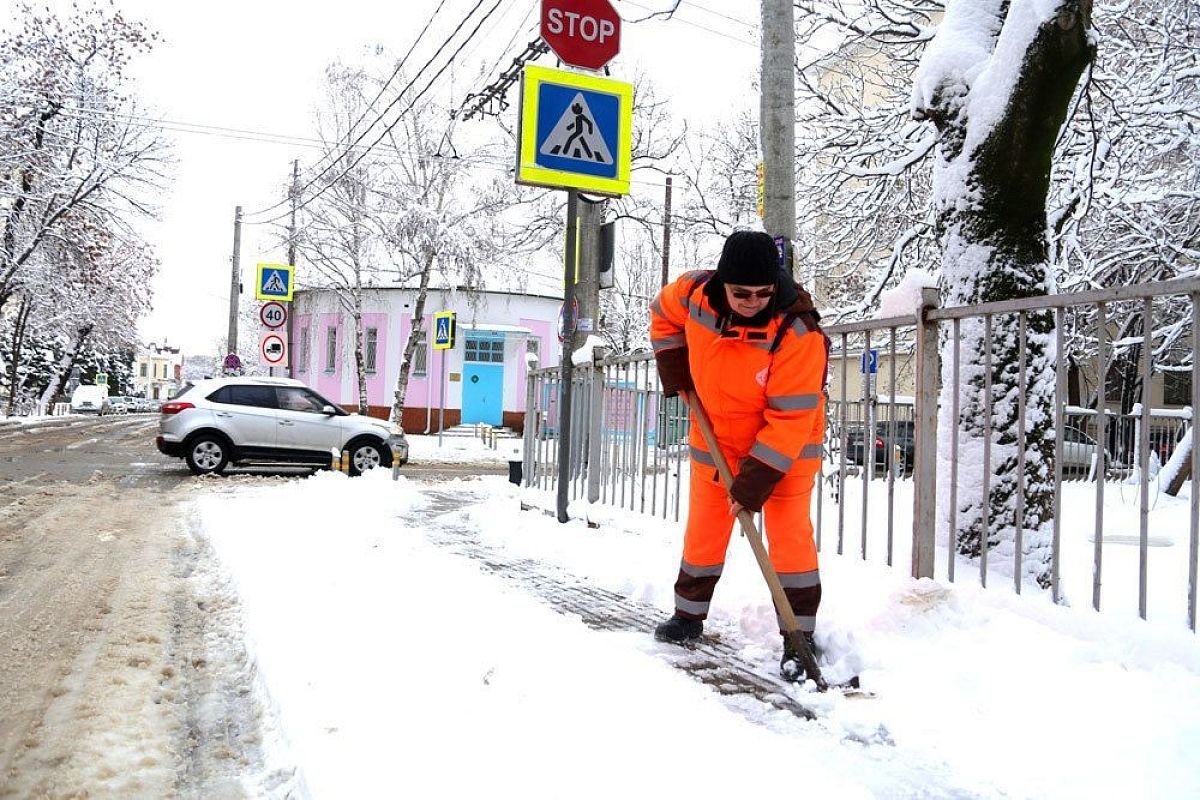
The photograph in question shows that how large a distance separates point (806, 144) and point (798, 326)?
891 cm

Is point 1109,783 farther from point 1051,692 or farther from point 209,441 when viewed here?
point 209,441

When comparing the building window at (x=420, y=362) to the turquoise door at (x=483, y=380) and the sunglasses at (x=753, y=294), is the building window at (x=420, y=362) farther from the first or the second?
the sunglasses at (x=753, y=294)

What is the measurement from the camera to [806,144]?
37.9 ft

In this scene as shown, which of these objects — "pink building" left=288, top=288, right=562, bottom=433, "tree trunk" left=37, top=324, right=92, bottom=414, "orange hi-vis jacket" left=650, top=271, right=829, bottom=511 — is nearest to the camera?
"orange hi-vis jacket" left=650, top=271, right=829, bottom=511

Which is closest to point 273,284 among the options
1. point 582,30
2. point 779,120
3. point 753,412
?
point 582,30

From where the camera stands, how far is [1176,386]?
13.0 metres

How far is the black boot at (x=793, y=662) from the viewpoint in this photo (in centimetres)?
337

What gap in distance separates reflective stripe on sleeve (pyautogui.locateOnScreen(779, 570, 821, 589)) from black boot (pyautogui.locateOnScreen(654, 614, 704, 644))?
0.55 m

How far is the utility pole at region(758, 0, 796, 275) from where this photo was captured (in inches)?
255

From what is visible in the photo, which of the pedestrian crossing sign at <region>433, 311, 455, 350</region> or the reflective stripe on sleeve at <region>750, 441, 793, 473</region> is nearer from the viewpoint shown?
the reflective stripe on sleeve at <region>750, 441, 793, 473</region>

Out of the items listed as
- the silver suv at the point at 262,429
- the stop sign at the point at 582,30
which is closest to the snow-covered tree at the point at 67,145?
the silver suv at the point at 262,429

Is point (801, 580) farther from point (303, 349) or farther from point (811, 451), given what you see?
point (303, 349)

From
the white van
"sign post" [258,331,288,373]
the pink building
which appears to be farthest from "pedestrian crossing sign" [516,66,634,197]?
the white van

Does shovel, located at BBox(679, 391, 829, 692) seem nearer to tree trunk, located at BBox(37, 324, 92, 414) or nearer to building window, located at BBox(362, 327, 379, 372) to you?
building window, located at BBox(362, 327, 379, 372)
